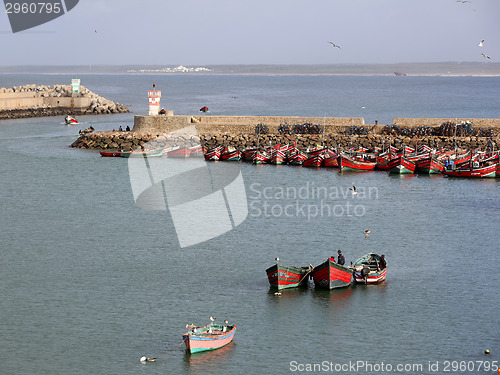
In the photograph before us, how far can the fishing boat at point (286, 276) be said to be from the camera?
29.3 meters

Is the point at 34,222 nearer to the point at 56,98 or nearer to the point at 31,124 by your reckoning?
the point at 31,124

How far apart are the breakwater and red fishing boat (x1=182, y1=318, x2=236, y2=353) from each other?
8623cm

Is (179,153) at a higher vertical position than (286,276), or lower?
lower

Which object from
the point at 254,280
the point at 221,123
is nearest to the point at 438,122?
the point at 221,123

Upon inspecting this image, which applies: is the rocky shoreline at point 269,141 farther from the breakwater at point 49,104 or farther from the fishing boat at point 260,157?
the breakwater at point 49,104

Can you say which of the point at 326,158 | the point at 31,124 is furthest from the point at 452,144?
the point at 31,124

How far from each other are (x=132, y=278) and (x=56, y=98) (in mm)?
89153

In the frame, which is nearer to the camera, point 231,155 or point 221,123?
point 231,155

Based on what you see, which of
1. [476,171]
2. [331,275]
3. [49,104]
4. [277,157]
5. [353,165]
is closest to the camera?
[331,275]

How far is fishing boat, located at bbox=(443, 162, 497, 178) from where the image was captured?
54938 mm

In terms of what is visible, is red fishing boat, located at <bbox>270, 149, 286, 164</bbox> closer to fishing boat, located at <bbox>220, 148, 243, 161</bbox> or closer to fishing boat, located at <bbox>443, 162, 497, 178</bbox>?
fishing boat, located at <bbox>220, 148, 243, 161</bbox>

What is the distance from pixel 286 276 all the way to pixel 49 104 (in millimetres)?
91143

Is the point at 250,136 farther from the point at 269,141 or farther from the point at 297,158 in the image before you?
the point at 297,158

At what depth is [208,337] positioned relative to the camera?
954 inches
